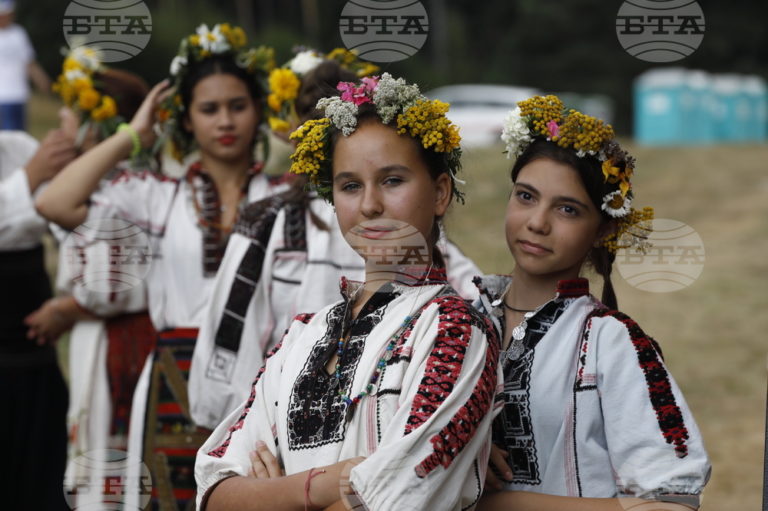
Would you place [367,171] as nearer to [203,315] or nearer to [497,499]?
[497,499]

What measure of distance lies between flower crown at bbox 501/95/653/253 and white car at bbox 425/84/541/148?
13.8 m

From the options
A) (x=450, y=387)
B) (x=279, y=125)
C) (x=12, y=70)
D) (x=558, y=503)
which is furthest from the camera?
(x=12, y=70)

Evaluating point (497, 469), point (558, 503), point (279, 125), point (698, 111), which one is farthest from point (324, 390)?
point (698, 111)

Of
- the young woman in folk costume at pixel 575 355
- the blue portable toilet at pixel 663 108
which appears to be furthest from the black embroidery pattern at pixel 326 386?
the blue portable toilet at pixel 663 108

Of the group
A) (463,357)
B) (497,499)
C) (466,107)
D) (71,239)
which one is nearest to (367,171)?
(463,357)

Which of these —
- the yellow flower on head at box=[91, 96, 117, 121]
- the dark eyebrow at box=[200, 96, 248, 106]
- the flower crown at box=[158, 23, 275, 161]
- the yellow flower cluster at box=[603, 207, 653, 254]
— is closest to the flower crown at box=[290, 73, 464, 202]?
the yellow flower cluster at box=[603, 207, 653, 254]

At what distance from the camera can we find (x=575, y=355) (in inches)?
82.1

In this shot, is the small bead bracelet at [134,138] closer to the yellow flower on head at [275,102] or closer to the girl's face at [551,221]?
the yellow flower on head at [275,102]

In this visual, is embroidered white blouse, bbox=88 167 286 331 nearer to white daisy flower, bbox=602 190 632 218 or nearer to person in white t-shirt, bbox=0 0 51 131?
white daisy flower, bbox=602 190 632 218

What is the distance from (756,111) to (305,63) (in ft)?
61.9

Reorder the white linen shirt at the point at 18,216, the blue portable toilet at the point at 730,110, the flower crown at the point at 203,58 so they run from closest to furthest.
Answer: the flower crown at the point at 203,58
the white linen shirt at the point at 18,216
the blue portable toilet at the point at 730,110

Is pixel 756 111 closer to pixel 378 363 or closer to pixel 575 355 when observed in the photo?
pixel 575 355

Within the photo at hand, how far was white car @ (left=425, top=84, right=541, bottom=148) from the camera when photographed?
664 inches

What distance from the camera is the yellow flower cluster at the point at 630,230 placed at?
2225mm
